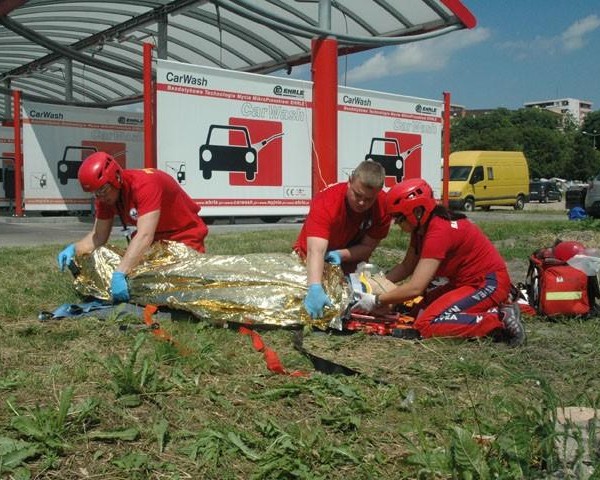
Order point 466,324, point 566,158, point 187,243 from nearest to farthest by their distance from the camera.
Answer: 1. point 466,324
2. point 187,243
3. point 566,158

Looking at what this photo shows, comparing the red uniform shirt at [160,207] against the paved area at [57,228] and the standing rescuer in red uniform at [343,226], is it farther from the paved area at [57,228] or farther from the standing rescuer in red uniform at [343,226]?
the paved area at [57,228]

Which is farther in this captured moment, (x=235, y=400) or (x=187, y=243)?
(x=187, y=243)

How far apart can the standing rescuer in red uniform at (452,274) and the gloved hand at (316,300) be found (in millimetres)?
348

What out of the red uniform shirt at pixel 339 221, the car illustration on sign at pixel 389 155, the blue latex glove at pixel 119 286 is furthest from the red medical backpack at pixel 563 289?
the car illustration on sign at pixel 389 155

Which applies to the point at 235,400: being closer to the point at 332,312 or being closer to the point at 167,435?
the point at 167,435

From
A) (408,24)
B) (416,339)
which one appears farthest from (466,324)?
(408,24)

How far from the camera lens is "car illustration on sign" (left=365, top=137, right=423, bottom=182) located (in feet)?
48.9

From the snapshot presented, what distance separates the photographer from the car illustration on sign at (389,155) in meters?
14.9

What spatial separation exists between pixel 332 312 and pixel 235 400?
5.39 ft

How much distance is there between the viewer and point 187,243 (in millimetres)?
5344

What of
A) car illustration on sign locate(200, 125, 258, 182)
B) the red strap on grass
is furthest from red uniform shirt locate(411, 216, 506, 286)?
car illustration on sign locate(200, 125, 258, 182)

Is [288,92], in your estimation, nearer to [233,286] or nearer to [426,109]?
[426,109]

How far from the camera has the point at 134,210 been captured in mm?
5086

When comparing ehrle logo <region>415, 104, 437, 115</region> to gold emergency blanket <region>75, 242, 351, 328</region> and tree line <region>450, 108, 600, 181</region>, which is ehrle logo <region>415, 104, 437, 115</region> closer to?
gold emergency blanket <region>75, 242, 351, 328</region>
